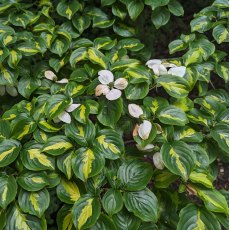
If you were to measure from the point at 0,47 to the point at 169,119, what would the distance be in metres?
0.79

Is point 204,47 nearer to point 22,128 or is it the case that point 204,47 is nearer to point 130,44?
point 130,44

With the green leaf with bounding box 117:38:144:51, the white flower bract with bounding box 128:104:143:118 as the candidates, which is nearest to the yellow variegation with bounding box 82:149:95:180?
the white flower bract with bounding box 128:104:143:118

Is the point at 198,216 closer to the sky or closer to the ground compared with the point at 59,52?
closer to the ground

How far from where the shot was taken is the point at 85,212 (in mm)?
1113

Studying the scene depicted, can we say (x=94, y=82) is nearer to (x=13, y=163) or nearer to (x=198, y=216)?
(x=13, y=163)

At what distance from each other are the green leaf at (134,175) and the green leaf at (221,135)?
278mm

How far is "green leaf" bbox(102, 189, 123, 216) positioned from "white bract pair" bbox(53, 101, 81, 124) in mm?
294

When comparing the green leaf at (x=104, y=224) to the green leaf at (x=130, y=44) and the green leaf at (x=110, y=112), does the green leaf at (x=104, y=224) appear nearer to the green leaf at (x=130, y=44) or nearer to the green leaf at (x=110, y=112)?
the green leaf at (x=110, y=112)

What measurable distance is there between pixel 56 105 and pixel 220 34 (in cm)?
85

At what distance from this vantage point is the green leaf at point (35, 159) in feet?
3.78

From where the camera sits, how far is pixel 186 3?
8.38 feet

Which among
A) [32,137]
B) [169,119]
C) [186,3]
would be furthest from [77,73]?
[186,3]

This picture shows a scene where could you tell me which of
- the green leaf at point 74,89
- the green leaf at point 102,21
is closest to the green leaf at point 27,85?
the green leaf at point 74,89

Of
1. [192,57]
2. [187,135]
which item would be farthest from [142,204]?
[192,57]
